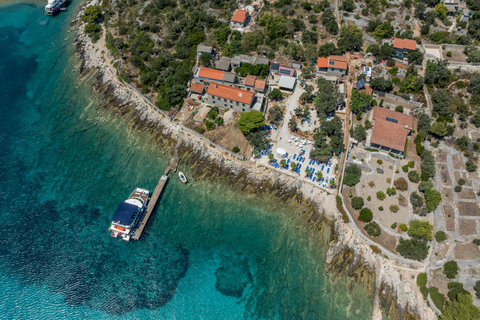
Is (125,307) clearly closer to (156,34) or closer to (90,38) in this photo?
(156,34)

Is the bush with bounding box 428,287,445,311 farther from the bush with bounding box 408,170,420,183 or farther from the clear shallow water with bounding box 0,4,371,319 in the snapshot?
the bush with bounding box 408,170,420,183

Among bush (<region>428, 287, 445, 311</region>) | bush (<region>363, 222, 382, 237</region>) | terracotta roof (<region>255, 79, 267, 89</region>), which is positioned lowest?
bush (<region>428, 287, 445, 311</region>)

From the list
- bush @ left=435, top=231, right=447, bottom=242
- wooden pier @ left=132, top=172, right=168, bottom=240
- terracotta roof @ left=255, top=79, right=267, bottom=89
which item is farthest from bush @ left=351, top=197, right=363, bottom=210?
wooden pier @ left=132, top=172, right=168, bottom=240

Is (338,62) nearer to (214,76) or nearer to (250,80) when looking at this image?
(250,80)

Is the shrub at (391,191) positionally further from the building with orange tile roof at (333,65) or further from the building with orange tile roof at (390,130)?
the building with orange tile roof at (333,65)

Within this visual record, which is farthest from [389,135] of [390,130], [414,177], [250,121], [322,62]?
[250,121]

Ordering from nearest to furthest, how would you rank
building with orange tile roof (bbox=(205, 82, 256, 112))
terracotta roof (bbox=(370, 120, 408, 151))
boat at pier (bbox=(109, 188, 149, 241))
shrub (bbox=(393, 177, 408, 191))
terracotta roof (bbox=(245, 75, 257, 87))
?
boat at pier (bbox=(109, 188, 149, 241))
shrub (bbox=(393, 177, 408, 191))
terracotta roof (bbox=(370, 120, 408, 151))
building with orange tile roof (bbox=(205, 82, 256, 112))
terracotta roof (bbox=(245, 75, 257, 87))

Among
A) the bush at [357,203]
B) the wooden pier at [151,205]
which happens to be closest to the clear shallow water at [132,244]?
the wooden pier at [151,205]
